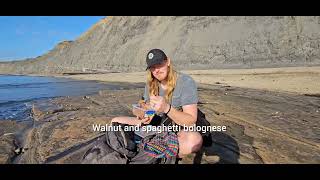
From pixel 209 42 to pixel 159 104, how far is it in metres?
29.5

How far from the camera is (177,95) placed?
3312 millimetres

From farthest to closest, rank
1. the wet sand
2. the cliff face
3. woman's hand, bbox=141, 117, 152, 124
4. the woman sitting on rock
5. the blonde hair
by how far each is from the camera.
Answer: the cliff face < the wet sand < woman's hand, bbox=141, 117, 152, 124 < the blonde hair < the woman sitting on rock

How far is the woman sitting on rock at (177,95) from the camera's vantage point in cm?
316

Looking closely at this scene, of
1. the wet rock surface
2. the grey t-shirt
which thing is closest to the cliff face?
the wet rock surface

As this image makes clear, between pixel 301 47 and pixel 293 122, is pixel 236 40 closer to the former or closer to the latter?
pixel 301 47

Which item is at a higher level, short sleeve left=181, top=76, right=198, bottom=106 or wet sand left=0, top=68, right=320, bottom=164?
short sleeve left=181, top=76, right=198, bottom=106

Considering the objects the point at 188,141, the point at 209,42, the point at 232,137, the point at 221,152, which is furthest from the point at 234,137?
the point at 209,42

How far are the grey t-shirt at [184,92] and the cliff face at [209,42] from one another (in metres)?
20.3

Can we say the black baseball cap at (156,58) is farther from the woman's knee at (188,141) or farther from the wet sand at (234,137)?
the wet sand at (234,137)

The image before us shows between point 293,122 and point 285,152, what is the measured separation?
1.84 meters

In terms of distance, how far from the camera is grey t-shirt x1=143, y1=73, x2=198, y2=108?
3.23m

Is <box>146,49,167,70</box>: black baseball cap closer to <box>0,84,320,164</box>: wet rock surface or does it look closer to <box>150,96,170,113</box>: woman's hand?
<box>150,96,170,113</box>: woman's hand

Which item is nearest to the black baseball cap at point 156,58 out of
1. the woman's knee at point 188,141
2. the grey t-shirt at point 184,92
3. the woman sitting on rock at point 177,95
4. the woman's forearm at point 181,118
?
the woman sitting on rock at point 177,95

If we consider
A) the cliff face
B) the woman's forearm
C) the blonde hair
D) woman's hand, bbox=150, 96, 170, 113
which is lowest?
the woman's forearm
